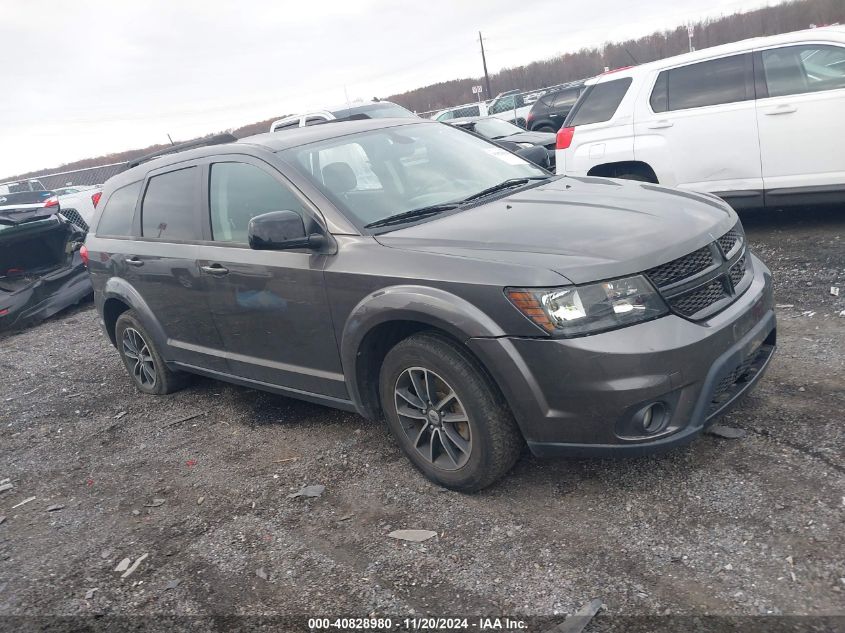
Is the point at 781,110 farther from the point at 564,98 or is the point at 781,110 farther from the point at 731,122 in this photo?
the point at 564,98

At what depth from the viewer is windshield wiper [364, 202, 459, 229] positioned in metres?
3.66

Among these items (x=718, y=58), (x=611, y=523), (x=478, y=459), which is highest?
(x=718, y=58)

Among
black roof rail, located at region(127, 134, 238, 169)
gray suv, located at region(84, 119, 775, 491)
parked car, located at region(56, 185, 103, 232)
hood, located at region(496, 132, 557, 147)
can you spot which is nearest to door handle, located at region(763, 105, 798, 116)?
gray suv, located at region(84, 119, 775, 491)

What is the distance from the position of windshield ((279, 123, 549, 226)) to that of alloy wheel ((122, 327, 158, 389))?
7.88 ft

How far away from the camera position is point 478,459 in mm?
3258

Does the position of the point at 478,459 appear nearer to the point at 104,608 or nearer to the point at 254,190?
the point at 104,608

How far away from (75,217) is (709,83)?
8695mm

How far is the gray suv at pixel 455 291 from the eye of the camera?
290 cm

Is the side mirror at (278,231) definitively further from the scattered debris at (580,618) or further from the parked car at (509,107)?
the parked car at (509,107)

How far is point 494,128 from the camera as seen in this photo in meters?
13.7

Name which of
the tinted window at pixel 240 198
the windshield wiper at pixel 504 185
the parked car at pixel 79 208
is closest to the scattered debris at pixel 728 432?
the windshield wiper at pixel 504 185

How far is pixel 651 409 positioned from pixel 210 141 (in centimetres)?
393

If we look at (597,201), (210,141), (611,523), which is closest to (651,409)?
(611,523)

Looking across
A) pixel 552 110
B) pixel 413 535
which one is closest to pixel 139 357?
pixel 413 535
